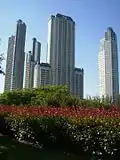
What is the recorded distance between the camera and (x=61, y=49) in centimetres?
7781

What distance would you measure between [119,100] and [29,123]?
8.14 meters

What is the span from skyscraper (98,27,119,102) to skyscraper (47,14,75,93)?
7150 mm

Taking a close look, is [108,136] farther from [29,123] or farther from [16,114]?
[16,114]

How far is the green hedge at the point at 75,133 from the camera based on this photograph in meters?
7.89

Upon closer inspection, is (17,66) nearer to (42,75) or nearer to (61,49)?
(42,75)

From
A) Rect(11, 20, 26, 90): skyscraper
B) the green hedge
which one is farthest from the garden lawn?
Rect(11, 20, 26, 90): skyscraper

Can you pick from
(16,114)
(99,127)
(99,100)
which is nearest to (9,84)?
(99,100)

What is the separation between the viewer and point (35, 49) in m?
103

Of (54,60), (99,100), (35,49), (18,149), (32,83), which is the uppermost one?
(35,49)

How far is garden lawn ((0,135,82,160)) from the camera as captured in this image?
919cm

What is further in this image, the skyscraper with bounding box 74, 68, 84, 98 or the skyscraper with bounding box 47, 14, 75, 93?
the skyscraper with bounding box 47, 14, 75, 93

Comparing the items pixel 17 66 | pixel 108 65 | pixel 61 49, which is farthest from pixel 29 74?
pixel 108 65

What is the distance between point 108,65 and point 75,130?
70.6 metres

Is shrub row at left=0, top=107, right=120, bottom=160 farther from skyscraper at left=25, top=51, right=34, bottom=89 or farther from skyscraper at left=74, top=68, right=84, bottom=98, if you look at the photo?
skyscraper at left=25, top=51, right=34, bottom=89
